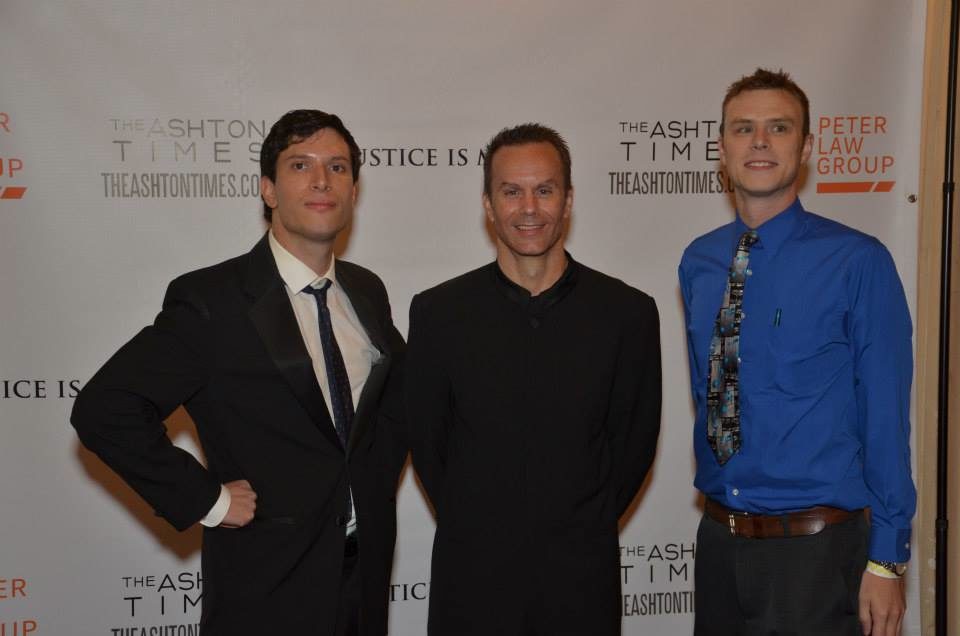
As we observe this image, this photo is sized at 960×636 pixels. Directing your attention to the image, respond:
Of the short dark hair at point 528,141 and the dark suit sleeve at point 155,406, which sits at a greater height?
the short dark hair at point 528,141

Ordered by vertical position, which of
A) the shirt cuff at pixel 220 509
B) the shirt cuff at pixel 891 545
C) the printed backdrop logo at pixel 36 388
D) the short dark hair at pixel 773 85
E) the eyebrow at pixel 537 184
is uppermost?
the short dark hair at pixel 773 85

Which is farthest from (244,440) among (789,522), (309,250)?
(789,522)

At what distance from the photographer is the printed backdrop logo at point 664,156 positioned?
11.4ft

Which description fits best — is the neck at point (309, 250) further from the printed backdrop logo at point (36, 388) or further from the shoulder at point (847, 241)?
Answer: the printed backdrop logo at point (36, 388)

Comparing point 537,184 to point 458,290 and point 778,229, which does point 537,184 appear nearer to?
point 458,290

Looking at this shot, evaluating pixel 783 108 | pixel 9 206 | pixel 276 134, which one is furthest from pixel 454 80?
pixel 9 206

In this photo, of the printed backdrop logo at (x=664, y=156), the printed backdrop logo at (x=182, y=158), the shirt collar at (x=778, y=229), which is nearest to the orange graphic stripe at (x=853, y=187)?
the printed backdrop logo at (x=664, y=156)

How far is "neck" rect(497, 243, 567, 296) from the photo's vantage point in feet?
7.75

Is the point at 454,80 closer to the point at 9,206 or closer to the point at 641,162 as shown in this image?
the point at 641,162

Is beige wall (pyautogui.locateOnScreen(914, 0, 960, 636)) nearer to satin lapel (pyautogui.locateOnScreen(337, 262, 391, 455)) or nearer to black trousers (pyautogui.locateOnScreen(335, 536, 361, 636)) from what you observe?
satin lapel (pyautogui.locateOnScreen(337, 262, 391, 455))

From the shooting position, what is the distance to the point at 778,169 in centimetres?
226

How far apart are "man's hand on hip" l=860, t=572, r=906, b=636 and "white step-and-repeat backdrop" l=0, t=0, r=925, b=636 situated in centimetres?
149

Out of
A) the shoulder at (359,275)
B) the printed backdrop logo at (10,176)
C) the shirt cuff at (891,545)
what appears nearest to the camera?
the shirt cuff at (891,545)

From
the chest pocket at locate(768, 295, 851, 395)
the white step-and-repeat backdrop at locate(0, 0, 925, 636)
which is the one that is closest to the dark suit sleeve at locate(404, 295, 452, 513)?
the chest pocket at locate(768, 295, 851, 395)
